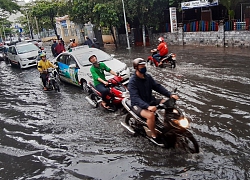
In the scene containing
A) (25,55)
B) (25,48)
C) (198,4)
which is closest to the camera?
(25,55)

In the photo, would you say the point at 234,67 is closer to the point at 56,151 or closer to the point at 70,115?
the point at 70,115

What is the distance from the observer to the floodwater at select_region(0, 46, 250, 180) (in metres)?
4.79

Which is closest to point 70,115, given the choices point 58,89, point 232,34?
point 58,89

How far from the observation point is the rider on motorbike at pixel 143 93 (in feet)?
16.6

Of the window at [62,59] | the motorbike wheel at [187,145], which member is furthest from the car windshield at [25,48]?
the motorbike wheel at [187,145]

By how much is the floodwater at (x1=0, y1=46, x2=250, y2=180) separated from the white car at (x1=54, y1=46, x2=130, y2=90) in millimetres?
782

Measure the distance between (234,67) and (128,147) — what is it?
834 cm

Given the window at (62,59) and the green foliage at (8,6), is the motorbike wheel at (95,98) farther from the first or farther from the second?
the green foliage at (8,6)

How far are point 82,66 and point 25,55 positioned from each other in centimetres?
1005

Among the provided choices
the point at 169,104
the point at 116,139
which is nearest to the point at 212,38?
the point at 116,139

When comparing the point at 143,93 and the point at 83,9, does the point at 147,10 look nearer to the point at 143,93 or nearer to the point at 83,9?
the point at 83,9

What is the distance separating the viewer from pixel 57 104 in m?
9.77

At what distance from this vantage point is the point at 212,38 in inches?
801

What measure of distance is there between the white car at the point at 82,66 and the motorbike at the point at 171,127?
4131 millimetres
